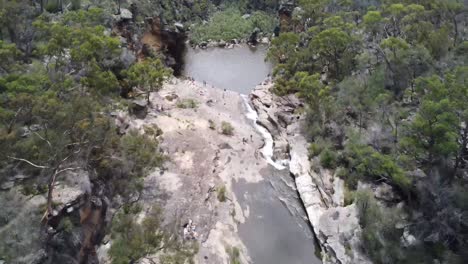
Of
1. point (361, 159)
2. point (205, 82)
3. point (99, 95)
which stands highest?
point (361, 159)

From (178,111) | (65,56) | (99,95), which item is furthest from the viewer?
(178,111)

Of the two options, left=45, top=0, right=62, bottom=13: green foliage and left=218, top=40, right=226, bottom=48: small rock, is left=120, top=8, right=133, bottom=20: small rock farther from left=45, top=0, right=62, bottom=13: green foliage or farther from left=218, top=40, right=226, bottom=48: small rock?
left=218, top=40, right=226, bottom=48: small rock

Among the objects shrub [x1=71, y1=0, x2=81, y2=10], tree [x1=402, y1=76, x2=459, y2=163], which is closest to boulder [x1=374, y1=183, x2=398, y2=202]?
tree [x1=402, y1=76, x2=459, y2=163]

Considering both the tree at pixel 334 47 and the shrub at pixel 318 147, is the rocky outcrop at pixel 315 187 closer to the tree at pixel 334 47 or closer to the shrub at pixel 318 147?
the shrub at pixel 318 147

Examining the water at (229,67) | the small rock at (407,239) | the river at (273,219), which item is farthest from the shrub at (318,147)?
the water at (229,67)

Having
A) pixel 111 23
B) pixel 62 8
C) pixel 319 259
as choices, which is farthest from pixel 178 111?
pixel 319 259

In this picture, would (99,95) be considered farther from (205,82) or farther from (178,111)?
(205,82)
